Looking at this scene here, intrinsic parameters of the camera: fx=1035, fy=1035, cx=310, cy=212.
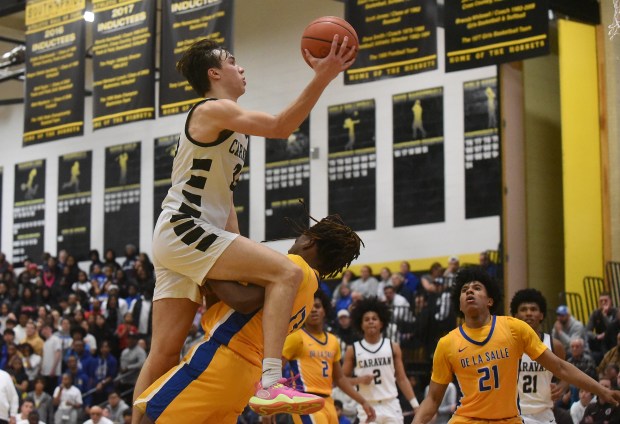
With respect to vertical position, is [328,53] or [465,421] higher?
[328,53]

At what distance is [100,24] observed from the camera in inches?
647

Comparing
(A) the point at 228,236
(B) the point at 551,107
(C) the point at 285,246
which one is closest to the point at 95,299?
(C) the point at 285,246

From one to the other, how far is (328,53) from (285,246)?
51.9 ft

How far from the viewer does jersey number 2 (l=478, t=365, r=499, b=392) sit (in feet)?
23.4

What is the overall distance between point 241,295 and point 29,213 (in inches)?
908

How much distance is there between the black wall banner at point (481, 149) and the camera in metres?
18.8

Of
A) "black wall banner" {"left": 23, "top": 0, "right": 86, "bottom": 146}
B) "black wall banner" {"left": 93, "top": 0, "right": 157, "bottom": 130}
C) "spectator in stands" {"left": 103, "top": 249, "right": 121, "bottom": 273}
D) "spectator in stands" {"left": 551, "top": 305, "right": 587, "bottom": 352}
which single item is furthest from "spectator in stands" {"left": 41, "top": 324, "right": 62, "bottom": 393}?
"spectator in stands" {"left": 551, "top": 305, "right": 587, "bottom": 352}

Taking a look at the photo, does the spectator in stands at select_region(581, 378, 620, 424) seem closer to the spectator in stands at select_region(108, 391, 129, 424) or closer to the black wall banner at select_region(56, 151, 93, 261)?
the spectator in stands at select_region(108, 391, 129, 424)

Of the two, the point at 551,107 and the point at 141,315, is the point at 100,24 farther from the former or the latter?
the point at 551,107

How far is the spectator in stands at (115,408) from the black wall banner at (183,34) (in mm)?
5016

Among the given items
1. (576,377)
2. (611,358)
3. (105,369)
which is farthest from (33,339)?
(576,377)

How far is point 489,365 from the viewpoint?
7176mm

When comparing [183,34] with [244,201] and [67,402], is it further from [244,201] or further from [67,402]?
[244,201]

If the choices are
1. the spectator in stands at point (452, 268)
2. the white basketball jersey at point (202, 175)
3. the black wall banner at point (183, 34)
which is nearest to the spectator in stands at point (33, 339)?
the black wall banner at point (183, 34)
